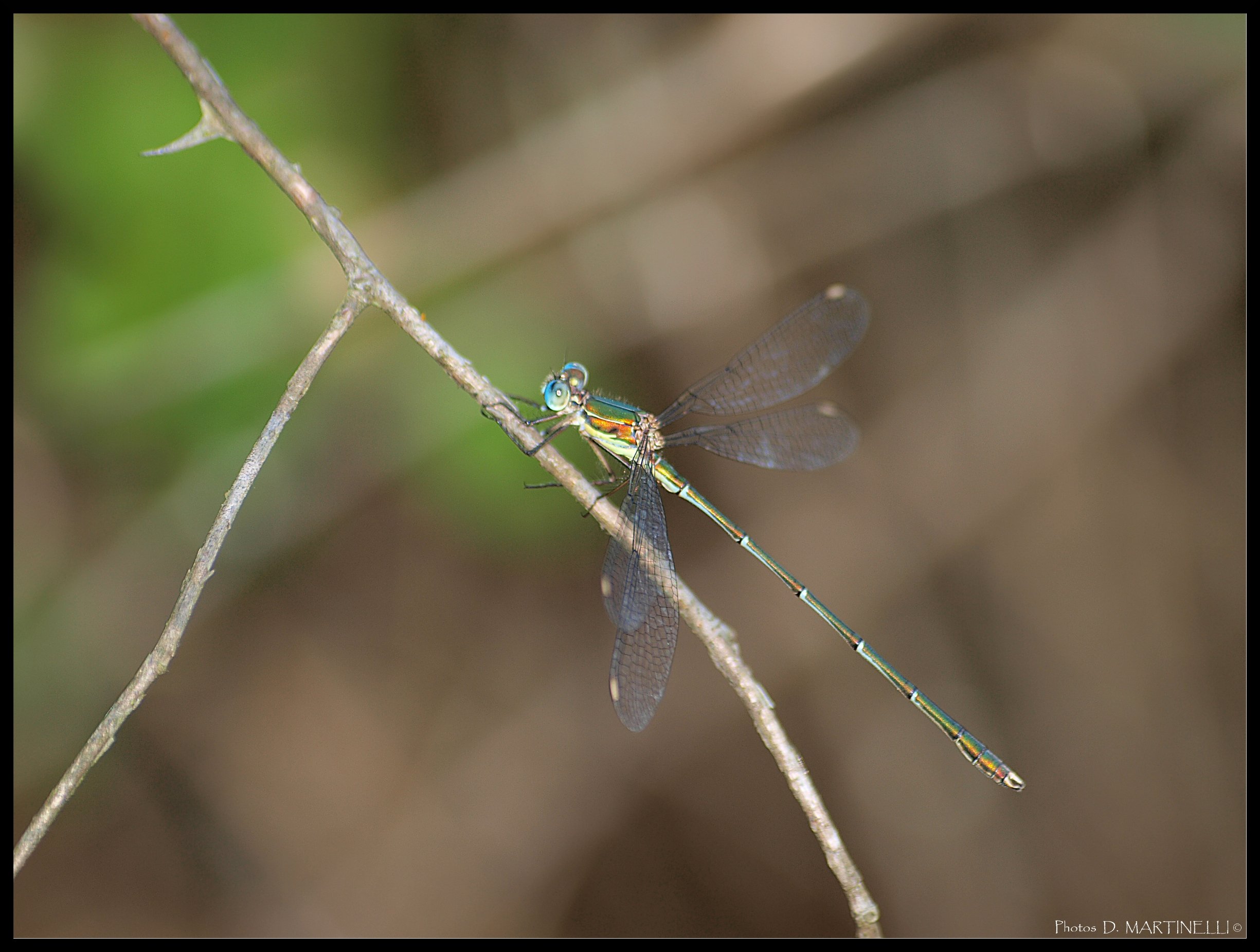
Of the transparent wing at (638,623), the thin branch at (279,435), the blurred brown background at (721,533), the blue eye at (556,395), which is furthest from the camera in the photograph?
the blurred brown background at (721,533)

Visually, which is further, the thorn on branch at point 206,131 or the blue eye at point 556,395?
the blue eye at point 556,395

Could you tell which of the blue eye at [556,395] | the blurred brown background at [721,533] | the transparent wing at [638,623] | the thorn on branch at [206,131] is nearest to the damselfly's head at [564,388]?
the blue eye at [556,395]

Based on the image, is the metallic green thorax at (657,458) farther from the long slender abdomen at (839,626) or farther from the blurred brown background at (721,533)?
the blurred brown background at (721,533)

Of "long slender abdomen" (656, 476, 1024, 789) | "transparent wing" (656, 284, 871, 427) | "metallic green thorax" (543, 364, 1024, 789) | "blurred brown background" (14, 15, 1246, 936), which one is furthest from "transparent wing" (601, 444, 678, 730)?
"blurred brown background" (14, 15, 1246, 936)

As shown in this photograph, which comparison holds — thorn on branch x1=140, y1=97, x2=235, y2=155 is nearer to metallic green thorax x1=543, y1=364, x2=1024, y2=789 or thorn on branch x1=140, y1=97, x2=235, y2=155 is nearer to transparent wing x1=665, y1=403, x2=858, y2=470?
metallic green thorax x1=543, y1=364, x2=1024, y2=789

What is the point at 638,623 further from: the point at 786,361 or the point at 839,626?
the point at 786,361

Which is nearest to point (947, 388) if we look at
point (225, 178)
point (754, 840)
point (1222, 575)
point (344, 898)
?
point (1222, 575)
